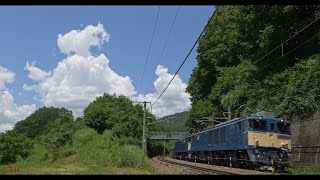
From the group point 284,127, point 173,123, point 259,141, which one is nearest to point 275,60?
point 284,127

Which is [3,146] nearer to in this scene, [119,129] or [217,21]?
[119,129]

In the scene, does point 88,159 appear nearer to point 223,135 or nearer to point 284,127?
point 223,135

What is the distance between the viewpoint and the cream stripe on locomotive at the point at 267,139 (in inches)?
901

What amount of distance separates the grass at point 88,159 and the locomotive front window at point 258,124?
247 inches

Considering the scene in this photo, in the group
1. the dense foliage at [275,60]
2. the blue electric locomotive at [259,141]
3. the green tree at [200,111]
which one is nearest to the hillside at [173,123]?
the green tree at [200,111]

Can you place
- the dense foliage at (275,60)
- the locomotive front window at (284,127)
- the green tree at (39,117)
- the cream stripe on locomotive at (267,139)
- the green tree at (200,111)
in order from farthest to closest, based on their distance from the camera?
the green tree at (39,117) < the green tree at (200,111) < the dense foliage at (275,60) < the locomotive front window at (284,127) < the cream stripe on locomotive at (267,139)

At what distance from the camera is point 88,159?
24.9m

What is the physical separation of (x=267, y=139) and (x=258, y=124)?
3.18 ft

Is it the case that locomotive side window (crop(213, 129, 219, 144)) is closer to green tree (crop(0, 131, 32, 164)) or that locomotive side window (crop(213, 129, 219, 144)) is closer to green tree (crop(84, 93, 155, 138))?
green tree (crop(0, 131, 32, 164))

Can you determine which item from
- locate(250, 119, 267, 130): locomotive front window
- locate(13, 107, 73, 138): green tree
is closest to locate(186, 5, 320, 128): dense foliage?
locate(250, 119, 267, 130): locomotive front window

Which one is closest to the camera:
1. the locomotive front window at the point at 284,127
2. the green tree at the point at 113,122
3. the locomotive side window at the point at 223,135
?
the locomotive front window at the point at 284,127

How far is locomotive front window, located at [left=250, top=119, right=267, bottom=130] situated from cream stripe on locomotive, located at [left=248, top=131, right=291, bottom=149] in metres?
0.30

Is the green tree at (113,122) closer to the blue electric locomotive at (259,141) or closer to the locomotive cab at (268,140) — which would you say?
the blue electric locomotive at (259,141)
